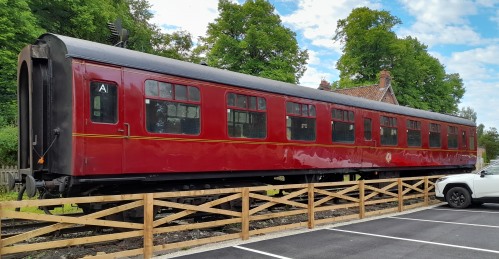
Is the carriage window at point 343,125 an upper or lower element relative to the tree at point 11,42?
lower

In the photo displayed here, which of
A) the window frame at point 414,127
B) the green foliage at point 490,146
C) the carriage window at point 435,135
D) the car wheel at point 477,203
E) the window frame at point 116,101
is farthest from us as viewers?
the green foliage at point 490,146

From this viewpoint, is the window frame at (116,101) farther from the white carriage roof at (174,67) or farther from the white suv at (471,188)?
the white suv at (471,188)

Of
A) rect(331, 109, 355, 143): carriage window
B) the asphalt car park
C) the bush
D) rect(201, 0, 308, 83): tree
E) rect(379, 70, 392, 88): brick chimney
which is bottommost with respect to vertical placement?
the asphalt car park

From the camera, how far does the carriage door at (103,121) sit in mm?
6828

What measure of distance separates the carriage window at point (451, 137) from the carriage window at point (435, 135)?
1132mm

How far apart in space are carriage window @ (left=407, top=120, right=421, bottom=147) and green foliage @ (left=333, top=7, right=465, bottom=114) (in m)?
23.9

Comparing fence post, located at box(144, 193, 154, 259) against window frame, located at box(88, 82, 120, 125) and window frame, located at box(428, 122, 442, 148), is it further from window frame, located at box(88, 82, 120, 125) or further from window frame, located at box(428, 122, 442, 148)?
window frame, located at box(428, 122, 442, 148)

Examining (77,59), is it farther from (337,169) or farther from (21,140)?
(337,169)

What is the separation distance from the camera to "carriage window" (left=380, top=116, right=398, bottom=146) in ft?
47.5

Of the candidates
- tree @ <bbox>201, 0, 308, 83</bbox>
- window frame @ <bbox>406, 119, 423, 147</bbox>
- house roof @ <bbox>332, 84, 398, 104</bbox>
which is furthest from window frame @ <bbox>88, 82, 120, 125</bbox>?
house roof @ <bbox>332, 84, 398, 104</bbox>

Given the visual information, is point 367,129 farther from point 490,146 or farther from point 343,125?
point 490,146

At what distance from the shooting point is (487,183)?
1234 cm

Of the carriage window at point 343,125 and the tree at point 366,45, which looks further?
the tree at point 366,45

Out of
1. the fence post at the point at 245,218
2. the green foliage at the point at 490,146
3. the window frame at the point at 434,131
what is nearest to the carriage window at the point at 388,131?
the window frame at the point at 434,131
